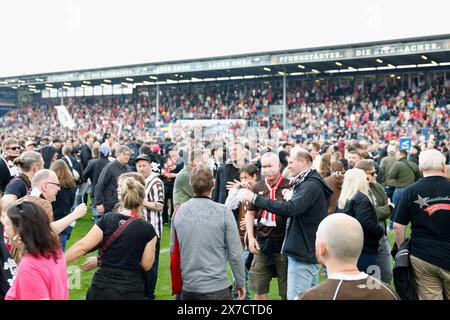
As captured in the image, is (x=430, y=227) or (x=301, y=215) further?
(x=301, y=215)

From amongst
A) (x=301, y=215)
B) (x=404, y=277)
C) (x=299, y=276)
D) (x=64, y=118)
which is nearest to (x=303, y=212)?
(x=301, y=215)

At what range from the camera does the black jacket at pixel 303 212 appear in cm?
484

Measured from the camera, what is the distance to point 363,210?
535 cm

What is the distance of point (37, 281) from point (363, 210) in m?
3.42

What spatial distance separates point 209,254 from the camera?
422cm

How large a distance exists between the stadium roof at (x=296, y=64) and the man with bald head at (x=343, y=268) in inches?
994

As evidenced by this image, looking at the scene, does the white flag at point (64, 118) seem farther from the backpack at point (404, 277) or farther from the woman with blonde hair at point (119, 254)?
the backpack at point (404, 277)

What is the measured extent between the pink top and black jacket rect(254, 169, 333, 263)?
7.14ft

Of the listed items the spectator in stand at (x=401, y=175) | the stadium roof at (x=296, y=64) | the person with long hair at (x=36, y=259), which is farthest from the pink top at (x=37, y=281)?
the stadium roof at (x=296, y=64)

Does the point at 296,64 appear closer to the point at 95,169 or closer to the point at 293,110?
the point at 293,110

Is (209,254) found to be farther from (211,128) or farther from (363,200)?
(211,128)
